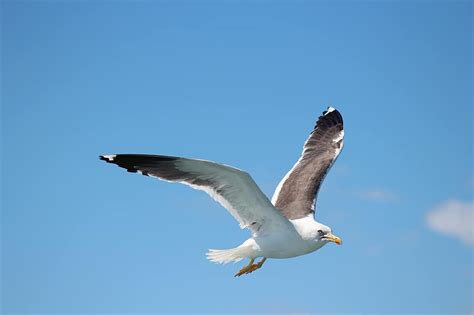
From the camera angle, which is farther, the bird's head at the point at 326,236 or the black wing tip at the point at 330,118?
the black wing tip at the point at 330,118

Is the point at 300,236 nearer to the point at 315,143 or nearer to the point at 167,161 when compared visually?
the point at 167,161

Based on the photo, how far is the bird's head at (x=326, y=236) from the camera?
980cm

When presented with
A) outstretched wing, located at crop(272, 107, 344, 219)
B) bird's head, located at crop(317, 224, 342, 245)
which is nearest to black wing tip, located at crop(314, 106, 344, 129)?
outstretched wing, located at crop(272, 107, 344, 219)

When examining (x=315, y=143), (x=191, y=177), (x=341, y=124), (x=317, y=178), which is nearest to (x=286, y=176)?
(x=317, y=178)

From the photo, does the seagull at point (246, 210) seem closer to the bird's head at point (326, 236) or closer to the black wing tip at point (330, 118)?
the bird's head at point (326, 236)

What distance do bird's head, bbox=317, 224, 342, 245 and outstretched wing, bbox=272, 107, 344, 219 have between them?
35.0 inches

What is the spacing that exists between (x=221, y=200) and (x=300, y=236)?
1297 mm

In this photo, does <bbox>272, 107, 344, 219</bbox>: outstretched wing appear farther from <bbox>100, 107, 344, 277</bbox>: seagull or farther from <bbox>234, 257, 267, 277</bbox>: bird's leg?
<bbox>234, 257, 267, 277</bbox>: bird's leg

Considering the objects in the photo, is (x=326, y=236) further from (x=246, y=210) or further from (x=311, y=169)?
(x=311, y=169)

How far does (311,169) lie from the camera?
12.5 m

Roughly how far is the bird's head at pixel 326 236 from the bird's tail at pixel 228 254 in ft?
3.56

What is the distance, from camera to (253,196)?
9234 mm

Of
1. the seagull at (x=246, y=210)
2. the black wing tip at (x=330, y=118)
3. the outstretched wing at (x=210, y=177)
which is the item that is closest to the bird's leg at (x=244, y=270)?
the seagull at (x=246, y=210)

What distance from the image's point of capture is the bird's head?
9.80 meters
